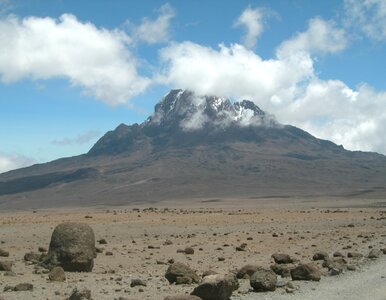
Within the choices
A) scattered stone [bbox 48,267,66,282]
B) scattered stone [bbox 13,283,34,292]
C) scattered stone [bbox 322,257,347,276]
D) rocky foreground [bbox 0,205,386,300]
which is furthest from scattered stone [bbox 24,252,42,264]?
scattered stone [bbox 322,257,347,276]

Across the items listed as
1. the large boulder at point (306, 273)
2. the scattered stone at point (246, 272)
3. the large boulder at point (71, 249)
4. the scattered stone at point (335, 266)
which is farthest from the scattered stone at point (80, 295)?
the scattered stone at point (335, 266)

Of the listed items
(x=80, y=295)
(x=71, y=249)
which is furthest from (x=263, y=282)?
(x=71, y=249)

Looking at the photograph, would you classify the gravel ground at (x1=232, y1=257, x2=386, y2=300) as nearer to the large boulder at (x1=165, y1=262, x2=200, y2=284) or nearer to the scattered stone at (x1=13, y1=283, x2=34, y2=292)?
the large boulder at (x1=165, y1=262, x2=200, y2=284)

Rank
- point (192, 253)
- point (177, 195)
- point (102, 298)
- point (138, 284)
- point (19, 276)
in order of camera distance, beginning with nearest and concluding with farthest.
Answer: point (102, 298) → point (138, 284) → point (19, 276) → point (192, 253) → point (177, 195)

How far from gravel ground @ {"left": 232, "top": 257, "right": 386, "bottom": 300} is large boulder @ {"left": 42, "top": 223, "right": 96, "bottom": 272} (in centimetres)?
620

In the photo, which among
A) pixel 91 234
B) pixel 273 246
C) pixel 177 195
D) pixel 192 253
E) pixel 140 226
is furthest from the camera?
pixel 177 195

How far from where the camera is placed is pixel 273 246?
90.7ft

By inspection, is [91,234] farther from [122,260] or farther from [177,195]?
[177,195]

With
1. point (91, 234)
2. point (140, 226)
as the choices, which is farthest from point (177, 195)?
point (91, 234)

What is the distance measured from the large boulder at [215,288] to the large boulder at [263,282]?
1792 mm

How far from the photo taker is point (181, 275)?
16.5m

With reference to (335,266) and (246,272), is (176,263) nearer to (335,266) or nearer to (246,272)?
(246,272)

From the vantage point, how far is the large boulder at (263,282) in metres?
15.3

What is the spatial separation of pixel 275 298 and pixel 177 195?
15335 centimetres
